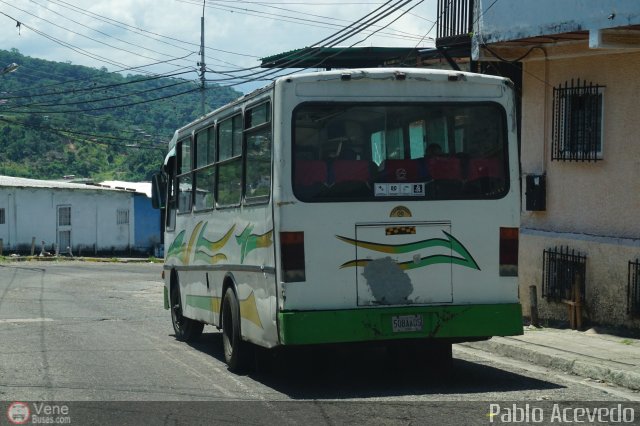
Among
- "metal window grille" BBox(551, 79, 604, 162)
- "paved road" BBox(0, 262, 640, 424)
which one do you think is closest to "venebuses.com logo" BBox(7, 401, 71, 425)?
"paved road" BBox(0, 262, 640, 424)

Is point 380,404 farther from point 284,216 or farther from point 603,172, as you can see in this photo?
point 603,172

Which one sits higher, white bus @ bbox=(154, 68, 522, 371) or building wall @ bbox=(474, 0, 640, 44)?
building wall @ bbox=(474, 0, 640, 44)

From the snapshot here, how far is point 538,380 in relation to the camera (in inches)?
437

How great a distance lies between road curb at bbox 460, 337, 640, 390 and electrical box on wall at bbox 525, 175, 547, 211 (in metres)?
3.78

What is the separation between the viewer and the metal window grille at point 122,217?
6544cm

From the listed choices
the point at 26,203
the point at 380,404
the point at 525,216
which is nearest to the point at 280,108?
the point at 380,404

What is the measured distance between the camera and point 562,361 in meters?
12.1

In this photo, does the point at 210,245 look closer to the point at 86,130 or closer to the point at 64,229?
the point at 64,229

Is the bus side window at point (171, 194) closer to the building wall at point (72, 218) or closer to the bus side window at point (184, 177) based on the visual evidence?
the bus side window at point (184, 177)

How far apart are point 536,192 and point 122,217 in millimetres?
50476

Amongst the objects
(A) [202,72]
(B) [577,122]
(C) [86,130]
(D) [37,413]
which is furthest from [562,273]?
(C) [86,130]

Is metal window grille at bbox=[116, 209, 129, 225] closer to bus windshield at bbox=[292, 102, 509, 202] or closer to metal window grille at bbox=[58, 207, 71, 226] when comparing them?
metal window grille at bbox=[58, 207, 71, 226]

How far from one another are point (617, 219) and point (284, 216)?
716cm

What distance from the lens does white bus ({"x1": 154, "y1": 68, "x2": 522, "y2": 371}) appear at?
403 inches
